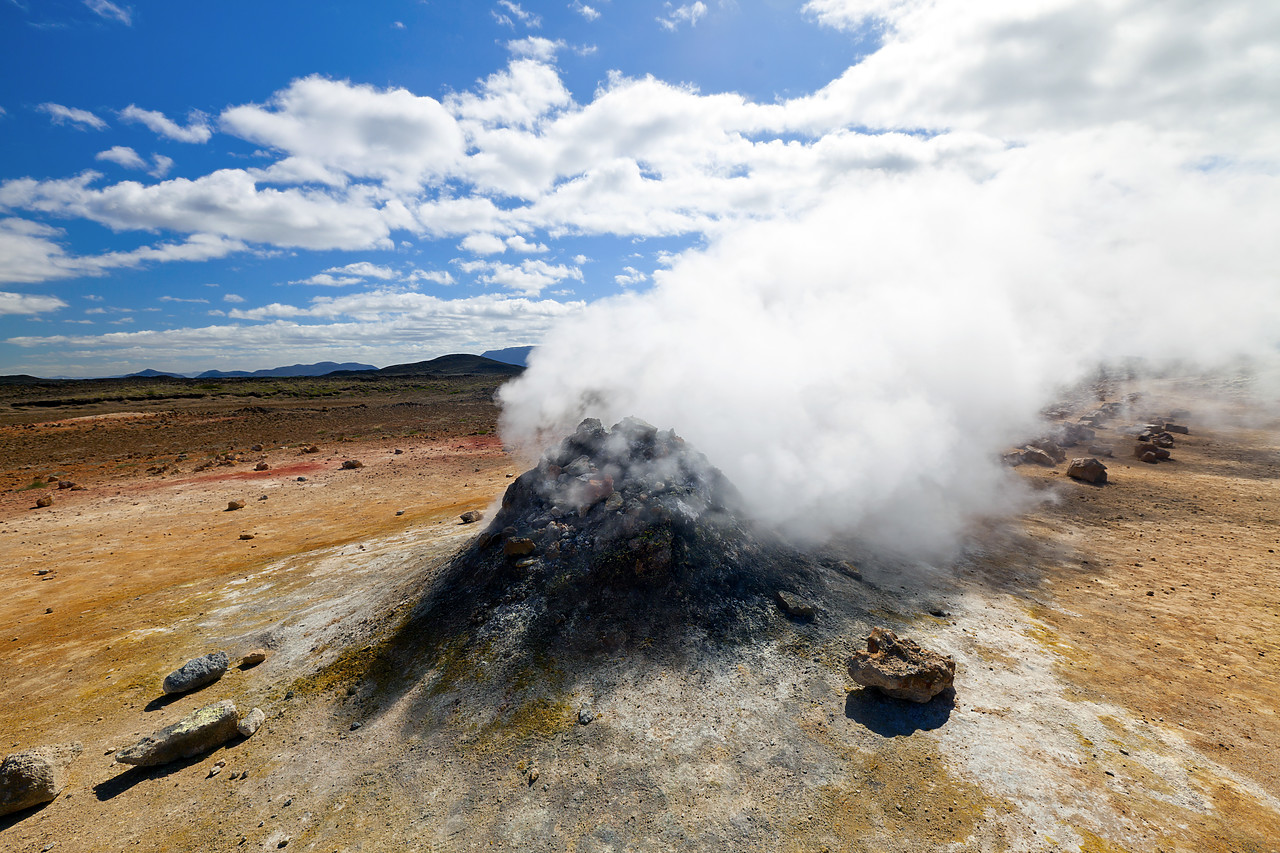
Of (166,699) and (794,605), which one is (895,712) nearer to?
(794,605)

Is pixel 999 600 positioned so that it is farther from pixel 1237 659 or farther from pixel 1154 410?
pixel 1154 410

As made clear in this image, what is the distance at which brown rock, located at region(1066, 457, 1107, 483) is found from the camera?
1606cm

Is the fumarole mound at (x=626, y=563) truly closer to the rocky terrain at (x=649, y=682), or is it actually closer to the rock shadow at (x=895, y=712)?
the rocky terrain at (x=649, y=682)

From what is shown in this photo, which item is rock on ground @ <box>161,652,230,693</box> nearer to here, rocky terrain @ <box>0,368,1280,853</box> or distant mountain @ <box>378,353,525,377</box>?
rocky terrain @ <box>0,368,1280,853</box>

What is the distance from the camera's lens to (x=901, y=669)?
5945mm

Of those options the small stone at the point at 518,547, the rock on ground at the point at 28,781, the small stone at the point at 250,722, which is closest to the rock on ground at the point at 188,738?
the small stone at the point at 250,722

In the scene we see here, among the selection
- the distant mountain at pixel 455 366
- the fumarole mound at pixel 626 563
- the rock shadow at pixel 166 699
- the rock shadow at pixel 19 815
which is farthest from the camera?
the distant mountain at pixel 455 366

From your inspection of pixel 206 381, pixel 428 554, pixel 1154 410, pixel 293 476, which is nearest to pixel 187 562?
pixel 428 554

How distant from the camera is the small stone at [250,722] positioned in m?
6.12

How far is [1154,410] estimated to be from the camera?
27203 millimetres

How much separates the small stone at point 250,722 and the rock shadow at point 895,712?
7.09 meters

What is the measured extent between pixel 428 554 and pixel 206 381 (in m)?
95.0

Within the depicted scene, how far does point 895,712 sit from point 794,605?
189cm

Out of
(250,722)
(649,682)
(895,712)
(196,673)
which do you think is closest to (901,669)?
(895,712)
